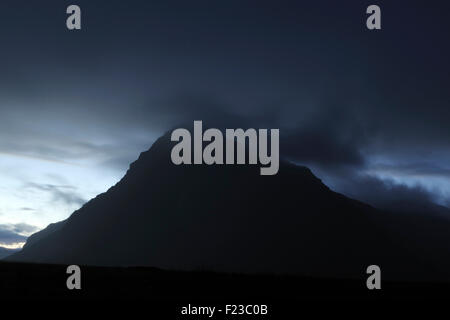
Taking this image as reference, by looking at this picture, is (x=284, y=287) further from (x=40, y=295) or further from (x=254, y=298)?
(x=40, y=295)
